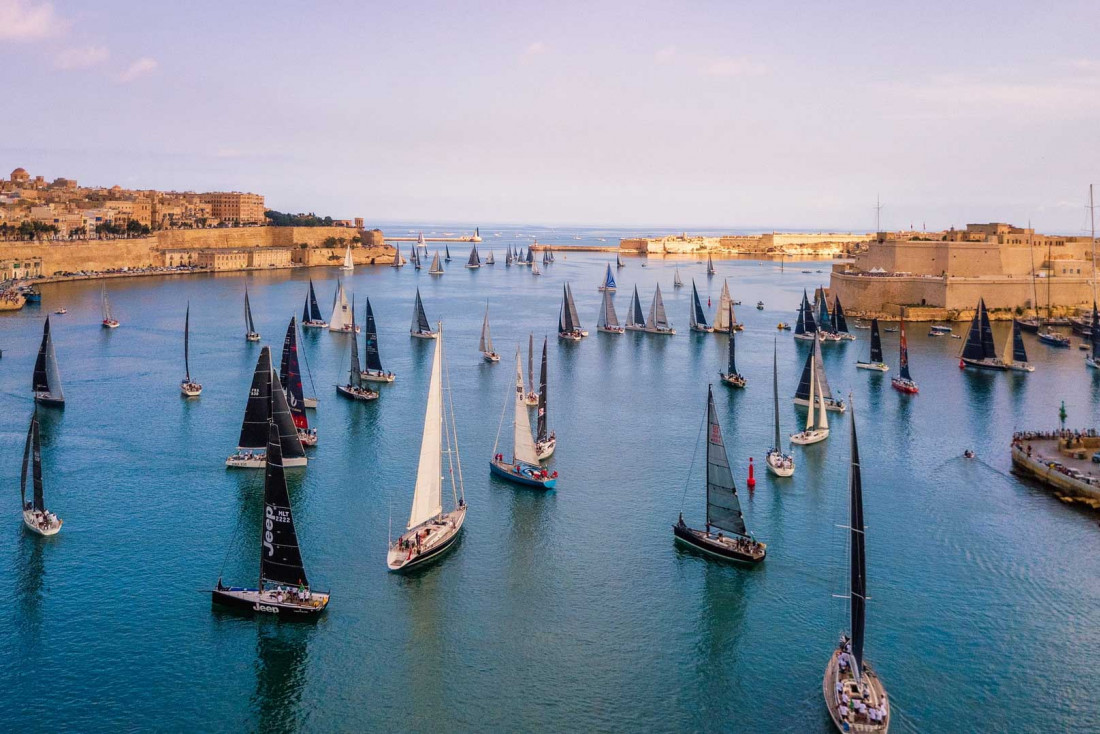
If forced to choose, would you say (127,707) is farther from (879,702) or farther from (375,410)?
(375,410)

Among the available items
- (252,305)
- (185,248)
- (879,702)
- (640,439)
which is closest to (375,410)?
(640,439)

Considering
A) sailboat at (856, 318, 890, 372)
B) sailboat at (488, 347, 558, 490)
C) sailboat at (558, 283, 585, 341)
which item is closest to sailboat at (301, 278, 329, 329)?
sailboat at (558, 283, 585, 341)

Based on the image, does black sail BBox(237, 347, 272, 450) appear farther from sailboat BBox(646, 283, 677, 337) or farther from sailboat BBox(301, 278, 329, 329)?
sailboat BBox(646, 283, 677, 337)

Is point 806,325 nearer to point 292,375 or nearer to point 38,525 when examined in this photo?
point 292,375

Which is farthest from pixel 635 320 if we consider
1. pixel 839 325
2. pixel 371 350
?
pixel 371 350

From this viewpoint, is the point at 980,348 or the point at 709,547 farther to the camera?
the point at 980,348

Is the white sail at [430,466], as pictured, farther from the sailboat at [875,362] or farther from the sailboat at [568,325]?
the sailboat at [568,325]

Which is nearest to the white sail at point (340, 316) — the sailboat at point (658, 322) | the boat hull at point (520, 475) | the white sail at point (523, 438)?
the sailboat at point (658, 322)
